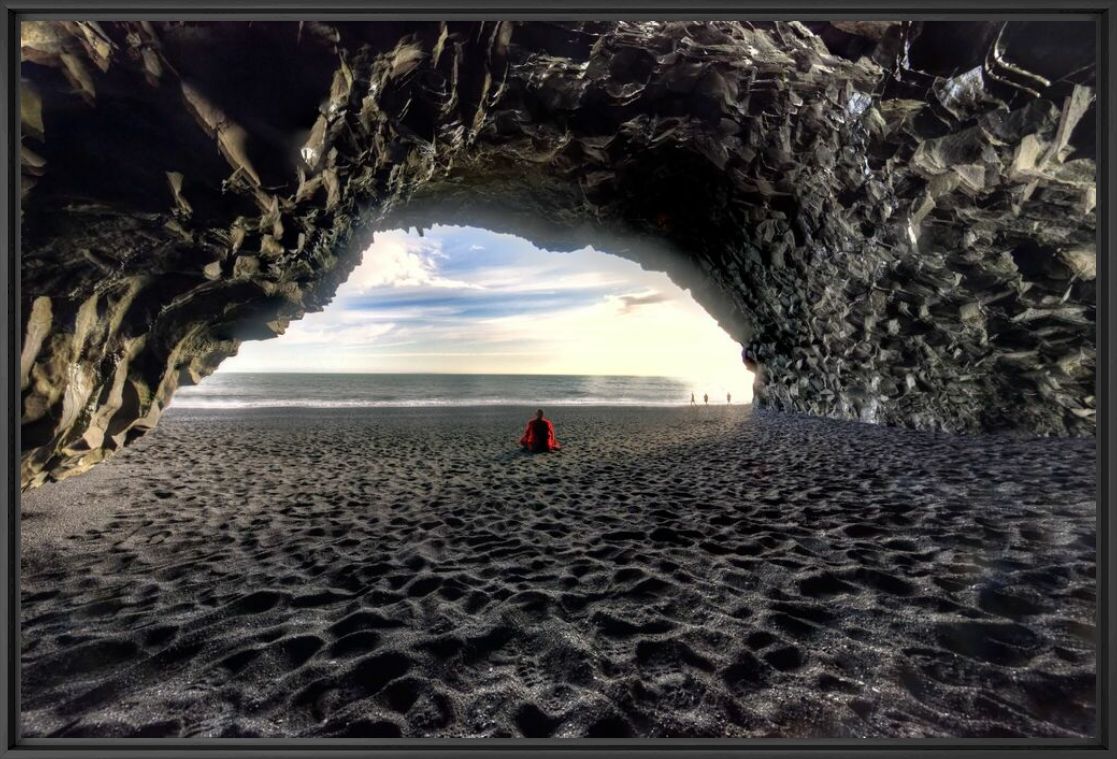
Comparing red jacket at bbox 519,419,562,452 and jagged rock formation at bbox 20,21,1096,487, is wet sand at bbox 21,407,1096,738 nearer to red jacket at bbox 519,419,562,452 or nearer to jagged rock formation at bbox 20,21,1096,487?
jagged rock formation at bbox 20,21,1096,487

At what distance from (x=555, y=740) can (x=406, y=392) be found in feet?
114

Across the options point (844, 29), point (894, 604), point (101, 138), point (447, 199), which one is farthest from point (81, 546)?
point (844, 29)

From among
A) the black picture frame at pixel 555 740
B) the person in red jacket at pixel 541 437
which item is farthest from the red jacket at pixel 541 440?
the black picture frame at pixel 555 740

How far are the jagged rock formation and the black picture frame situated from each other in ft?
2.63

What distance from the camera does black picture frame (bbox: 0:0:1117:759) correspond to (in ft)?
6.93

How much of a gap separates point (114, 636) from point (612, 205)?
12464 millimetres

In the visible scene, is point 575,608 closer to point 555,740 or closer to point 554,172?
point 555,740

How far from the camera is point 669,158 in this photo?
9578 millimetres

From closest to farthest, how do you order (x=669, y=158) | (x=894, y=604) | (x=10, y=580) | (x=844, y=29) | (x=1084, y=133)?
(x=10, y=580) → (x=894, y=604) → (x=1084, y=133) → (x=844, y=29) → (x=669, y=158)

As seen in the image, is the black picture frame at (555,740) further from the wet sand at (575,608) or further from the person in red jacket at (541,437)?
the person in red jacket at (541,437)

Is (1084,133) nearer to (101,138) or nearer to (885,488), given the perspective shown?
(885,488)

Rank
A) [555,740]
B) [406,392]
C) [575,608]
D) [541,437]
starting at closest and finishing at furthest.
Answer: [555,740] → [575,608] → [541,437] → [406,392]

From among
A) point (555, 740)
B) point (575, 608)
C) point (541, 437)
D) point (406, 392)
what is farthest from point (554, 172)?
point (406, 392)

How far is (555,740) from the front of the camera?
6.92ft
